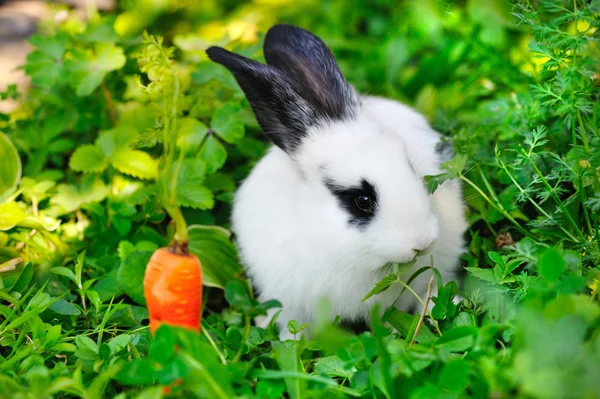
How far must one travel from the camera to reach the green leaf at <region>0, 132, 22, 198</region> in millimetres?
3178

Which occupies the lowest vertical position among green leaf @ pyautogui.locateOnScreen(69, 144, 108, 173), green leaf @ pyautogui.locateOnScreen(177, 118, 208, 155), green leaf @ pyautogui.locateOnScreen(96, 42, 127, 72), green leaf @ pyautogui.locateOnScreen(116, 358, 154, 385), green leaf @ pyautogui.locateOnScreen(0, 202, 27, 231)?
green leaf @ pyautogui.locateOnScreen(0, 202, 27, 231)

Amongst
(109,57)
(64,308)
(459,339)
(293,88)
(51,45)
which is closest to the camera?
(459,339)

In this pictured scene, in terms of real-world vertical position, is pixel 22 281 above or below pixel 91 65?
below

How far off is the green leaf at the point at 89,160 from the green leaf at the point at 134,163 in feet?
0.22

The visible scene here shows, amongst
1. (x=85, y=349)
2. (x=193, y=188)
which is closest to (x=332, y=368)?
(x=85, y=349)

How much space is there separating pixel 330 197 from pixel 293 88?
483mm

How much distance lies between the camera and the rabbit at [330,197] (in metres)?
2.34

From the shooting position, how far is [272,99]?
2.57 m

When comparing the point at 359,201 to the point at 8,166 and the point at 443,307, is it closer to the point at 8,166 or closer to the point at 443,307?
the point at 443,307

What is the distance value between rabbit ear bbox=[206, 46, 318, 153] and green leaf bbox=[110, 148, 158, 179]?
826 millimetres

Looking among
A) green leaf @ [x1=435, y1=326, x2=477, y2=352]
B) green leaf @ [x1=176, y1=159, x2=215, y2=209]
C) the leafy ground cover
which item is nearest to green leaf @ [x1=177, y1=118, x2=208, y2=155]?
the leafy ground cover

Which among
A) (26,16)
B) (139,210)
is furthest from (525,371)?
(26,16)

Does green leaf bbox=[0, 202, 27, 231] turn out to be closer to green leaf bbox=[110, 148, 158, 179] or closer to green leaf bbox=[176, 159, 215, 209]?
green leaf bbox=[110, 148, 158, 179]

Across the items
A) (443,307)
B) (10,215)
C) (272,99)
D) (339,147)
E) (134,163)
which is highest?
(272,99)
